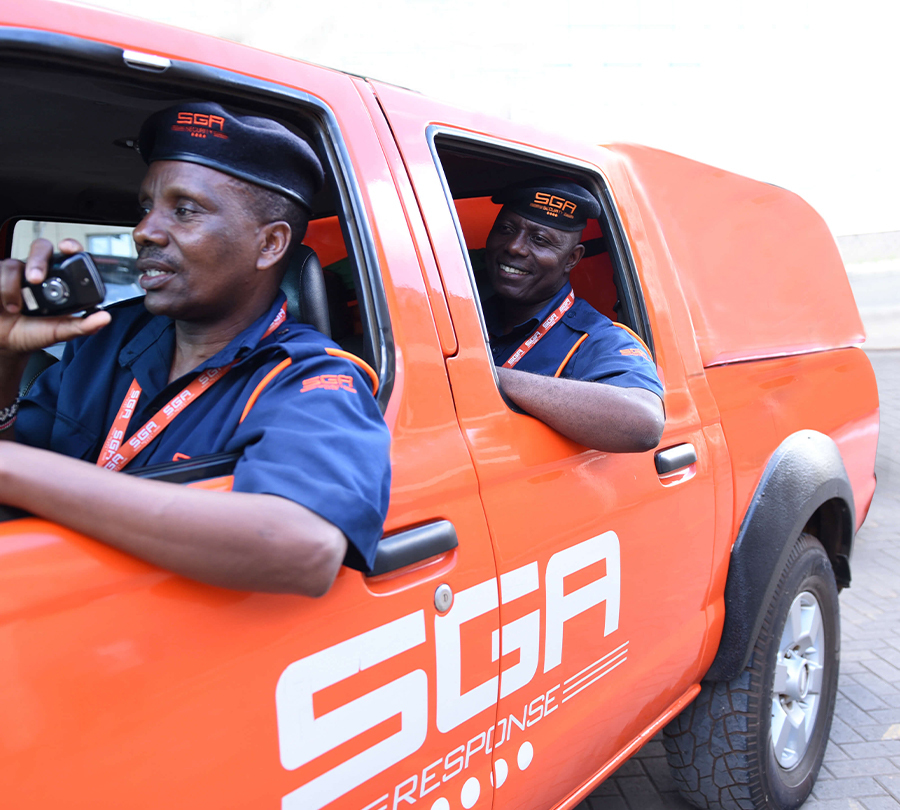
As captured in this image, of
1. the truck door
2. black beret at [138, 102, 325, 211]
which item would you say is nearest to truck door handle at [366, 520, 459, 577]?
the truck door

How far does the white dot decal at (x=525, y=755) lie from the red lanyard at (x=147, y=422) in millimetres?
906

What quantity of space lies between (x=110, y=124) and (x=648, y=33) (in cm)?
948

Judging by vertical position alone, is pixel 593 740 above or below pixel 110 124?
below

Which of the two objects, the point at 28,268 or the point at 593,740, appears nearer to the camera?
the point at 28,268

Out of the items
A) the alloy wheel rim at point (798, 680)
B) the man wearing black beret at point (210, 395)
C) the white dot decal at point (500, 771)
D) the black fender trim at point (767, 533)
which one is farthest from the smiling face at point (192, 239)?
the alloy wheel rim at point (798, 680)

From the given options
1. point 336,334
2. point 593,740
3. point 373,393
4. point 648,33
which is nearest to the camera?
point 373,393

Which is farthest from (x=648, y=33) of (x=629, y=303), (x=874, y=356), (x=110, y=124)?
(x=110, y=124)

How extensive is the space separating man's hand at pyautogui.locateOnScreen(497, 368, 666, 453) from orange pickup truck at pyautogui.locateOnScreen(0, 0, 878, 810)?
4 centimetres

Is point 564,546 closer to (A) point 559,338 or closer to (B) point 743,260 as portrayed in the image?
(A) point 559,338

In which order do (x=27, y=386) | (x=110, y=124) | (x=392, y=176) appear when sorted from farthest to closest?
(x=27, y=386) < (x=110, y=124) < (x=392, y=176)

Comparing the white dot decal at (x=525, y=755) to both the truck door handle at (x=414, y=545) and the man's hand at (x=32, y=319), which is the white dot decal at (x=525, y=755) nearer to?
the truck door handle at (x=414, y=545)

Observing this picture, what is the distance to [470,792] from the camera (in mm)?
1347

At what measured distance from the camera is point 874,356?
11.4 m

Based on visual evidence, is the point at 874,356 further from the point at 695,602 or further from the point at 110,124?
the point at 110,124
